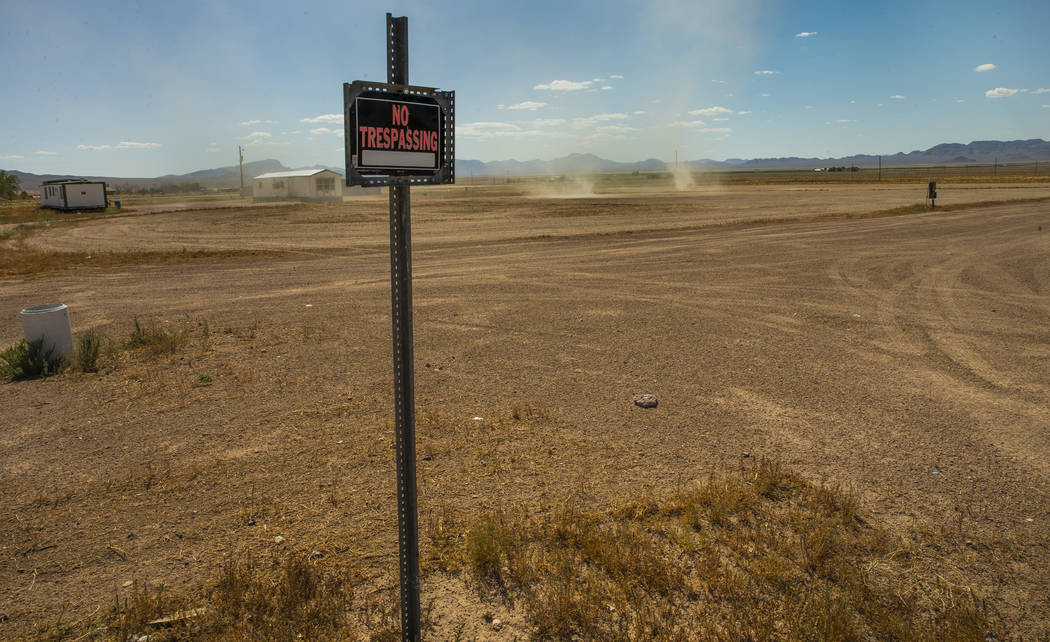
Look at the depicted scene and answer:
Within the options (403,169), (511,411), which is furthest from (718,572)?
(511,411)

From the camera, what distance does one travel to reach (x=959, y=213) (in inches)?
1329

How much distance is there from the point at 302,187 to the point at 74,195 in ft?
61.7

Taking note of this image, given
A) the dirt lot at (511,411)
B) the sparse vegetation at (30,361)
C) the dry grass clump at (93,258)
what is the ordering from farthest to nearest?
the dry grass clump at (93,258)
the sparse vegetation at (30,361)
the dirt lot at (511,411)

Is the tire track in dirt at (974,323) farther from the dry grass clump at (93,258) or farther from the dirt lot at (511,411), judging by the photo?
the dry grass clump at (93,258)

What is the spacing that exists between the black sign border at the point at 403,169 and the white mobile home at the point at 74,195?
66.2 metres

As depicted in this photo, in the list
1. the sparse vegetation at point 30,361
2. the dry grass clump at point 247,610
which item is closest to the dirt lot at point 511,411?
the dry grass clump at point 247,610

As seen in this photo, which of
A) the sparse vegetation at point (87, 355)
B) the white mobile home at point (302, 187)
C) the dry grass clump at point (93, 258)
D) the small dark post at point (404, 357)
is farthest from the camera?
the white mobile home at point (302, 187)

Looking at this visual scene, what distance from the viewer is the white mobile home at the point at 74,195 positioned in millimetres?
56625

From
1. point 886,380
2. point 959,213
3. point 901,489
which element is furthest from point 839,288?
point 959,213

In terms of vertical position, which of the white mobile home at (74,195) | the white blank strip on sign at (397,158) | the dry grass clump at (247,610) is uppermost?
the white mobile home at (74,195)

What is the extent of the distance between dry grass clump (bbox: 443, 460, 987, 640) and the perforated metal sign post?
1310 mm

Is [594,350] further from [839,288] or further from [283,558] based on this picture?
[839,288]

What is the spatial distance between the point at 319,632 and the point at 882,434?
18.9ft

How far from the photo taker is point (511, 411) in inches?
296
